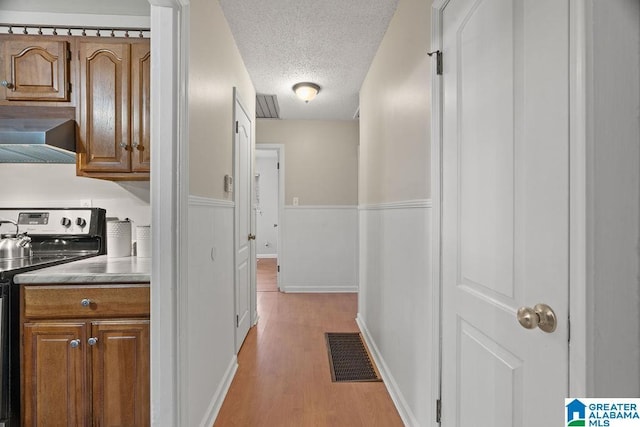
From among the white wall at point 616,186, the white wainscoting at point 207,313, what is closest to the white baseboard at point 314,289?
the white wainscoting at point 207,313

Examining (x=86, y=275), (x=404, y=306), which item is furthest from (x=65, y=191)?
(x=404, y=306)

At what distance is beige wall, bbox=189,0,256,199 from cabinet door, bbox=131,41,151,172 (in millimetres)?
310

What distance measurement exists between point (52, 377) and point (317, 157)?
3.65 m

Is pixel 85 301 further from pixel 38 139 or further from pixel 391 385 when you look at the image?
pixel 391 385

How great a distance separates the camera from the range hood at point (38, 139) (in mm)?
1506

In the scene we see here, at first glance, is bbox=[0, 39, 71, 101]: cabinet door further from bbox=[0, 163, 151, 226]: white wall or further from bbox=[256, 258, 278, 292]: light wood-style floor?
bbox=[256, 258, 278, 292]: light wood-style floor

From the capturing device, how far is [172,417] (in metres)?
1.31

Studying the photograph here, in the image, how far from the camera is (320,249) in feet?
14.8

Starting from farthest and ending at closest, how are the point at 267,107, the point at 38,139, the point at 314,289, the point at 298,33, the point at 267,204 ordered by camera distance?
the point at 267,204 → the point at 314,289 → the point at 267,107 → the point at 298,33 → the point at 38,139

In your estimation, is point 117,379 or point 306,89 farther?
point 306,89

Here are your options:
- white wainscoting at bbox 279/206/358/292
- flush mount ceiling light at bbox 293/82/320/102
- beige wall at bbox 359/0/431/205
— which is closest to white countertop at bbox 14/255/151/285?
beige wall at bbox 359/0/431/205

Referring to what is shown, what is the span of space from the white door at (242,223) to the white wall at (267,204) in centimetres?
461

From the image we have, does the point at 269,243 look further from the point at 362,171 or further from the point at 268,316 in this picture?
the point at 362,171

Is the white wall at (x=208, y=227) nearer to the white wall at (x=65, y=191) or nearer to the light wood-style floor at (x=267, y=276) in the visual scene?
the white wall at (x=65, y=191)
